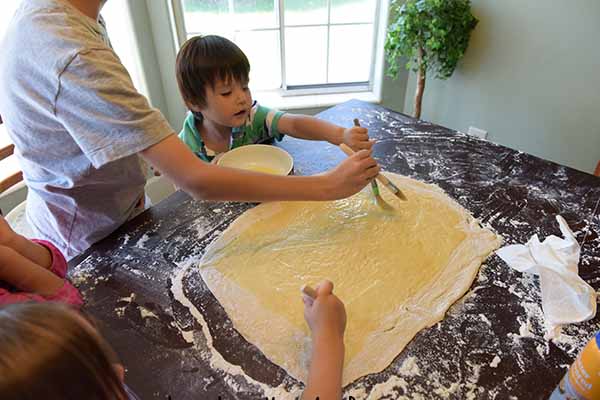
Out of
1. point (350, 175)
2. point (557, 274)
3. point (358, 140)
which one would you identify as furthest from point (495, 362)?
point (358, 140)

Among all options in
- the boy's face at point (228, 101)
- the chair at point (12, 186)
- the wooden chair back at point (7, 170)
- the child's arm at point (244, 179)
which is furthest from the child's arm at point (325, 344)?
the wooden chair back at point (7, 170)

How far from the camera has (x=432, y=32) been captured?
1887 mm

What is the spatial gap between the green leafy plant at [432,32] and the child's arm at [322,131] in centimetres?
108

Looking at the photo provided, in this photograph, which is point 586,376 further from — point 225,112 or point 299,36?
point 299,36

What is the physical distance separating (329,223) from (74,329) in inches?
25.0

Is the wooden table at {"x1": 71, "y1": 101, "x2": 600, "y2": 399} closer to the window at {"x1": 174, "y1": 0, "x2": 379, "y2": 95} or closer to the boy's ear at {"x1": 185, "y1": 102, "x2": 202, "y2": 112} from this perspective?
the boy's ear at {"x1": 185, "y1": 102, "x2": 202, "y2": 112}

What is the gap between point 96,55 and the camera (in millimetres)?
602

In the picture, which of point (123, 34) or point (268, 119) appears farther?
point (123, 34)

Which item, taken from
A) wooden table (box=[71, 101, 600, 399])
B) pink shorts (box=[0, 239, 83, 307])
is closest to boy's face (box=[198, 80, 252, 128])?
wooden table (box=[71, 101, 600, 399])

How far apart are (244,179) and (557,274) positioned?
643 millimetres

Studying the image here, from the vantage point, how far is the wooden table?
0.58m

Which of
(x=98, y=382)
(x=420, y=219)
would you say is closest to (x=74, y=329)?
(x=98, y=382)

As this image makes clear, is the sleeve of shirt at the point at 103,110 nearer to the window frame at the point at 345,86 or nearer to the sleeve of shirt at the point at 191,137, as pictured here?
the sleeve of shirt at the point at 191,137

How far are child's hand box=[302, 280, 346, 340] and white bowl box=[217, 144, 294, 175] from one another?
50cm
